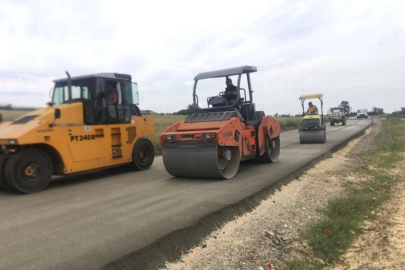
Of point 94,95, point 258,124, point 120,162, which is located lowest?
point 120,162

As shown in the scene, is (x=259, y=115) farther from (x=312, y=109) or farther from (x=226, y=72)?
(x=312, y=109)

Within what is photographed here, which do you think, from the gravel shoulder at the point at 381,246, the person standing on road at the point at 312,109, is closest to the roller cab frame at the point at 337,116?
the person standing on road at the point at 312,109

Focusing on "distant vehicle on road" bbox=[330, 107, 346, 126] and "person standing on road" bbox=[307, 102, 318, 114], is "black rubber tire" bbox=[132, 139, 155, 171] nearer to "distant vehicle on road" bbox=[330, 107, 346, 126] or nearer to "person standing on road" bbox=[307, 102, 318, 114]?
"person standing on road" bbox=[307, 102, 318, 114]

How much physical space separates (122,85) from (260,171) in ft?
14.2

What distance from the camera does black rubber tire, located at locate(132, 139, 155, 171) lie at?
959 centimetres

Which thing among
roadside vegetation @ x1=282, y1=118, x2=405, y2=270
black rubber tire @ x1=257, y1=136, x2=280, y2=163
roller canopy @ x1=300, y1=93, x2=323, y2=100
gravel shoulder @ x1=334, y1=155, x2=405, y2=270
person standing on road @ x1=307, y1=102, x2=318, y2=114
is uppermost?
roller canopy @ x1=300, y1=93, x2=323, y2=100


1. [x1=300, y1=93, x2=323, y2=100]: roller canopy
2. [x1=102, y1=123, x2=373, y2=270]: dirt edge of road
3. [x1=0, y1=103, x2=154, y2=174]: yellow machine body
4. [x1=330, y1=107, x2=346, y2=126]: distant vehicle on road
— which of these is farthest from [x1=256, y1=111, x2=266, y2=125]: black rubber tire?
[x1=330, y1=107, x2=346, y2=126]: distant vehicle on road

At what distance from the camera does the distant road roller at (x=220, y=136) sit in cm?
769

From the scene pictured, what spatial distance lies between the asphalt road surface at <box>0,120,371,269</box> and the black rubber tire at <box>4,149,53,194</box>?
0.22 metres

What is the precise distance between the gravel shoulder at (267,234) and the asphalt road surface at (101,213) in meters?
0.46

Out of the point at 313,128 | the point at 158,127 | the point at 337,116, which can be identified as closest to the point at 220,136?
the point at 313,128

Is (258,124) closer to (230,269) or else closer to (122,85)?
(122,85)

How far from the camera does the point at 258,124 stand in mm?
9703

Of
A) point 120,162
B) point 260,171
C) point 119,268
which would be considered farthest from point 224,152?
point 119,268
